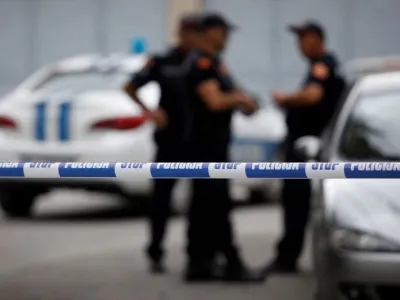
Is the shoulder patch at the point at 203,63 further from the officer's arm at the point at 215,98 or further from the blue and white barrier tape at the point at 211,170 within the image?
the blue and white barrier tape at the point at 211,170

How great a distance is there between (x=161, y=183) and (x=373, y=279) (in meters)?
2.83

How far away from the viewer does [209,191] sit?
26.8ft

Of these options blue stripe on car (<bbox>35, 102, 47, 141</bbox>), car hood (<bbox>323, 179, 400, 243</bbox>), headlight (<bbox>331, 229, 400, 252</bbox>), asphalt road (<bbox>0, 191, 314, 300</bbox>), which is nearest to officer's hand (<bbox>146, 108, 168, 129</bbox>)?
asphalt road (<bbox>0, 191, 314, 300</bbox>)

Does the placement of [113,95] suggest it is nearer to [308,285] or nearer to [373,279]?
[308,285]

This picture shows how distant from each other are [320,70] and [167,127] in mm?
1087

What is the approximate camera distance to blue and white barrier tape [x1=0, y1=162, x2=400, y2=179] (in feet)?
18.0

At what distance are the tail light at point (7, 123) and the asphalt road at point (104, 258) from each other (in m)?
0.88

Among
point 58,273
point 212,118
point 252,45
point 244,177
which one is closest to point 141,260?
point 58,273

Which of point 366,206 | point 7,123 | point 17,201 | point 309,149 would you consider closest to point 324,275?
point 366,206

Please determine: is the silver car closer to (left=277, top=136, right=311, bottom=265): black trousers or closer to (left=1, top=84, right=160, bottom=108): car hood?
(left=277, top=136, right=311, bottom=265): black trousers

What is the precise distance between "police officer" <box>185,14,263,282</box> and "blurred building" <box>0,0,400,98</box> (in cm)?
1398

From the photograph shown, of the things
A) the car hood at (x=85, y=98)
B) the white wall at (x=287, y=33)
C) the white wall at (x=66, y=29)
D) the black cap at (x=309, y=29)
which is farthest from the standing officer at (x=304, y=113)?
the white wall at (x=66, y=29)

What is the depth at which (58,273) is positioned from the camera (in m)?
8.62

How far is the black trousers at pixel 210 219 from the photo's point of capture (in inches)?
320
